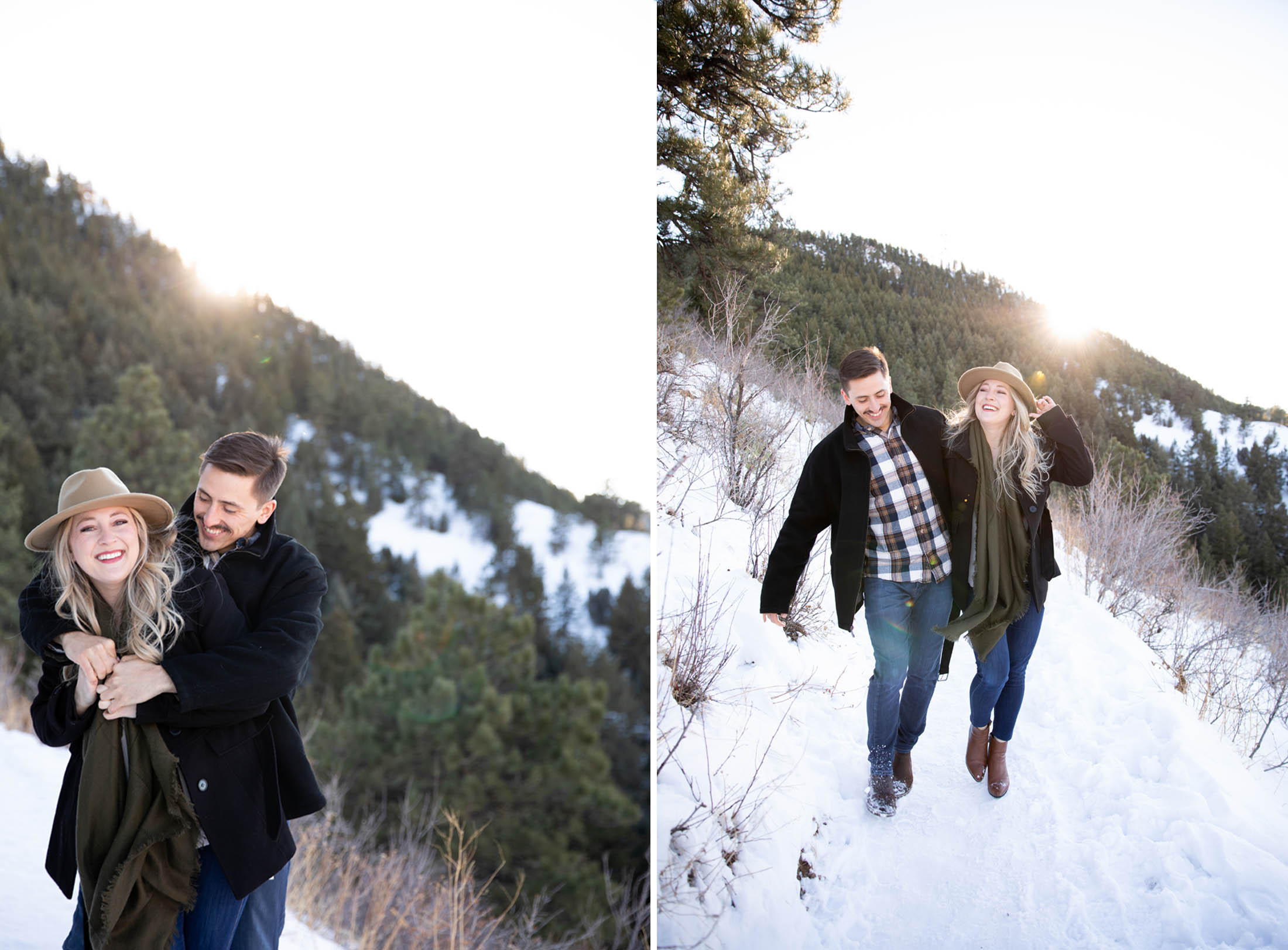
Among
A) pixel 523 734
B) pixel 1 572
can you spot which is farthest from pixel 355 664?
pixel 1 572

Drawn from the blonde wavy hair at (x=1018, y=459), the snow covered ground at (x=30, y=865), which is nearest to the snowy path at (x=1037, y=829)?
the blonde wavy hair at (x=1018, y=459)

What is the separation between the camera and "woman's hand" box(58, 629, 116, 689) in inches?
42.9

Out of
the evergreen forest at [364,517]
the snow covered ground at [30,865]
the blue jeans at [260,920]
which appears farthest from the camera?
the evergreen forest at [364,517]

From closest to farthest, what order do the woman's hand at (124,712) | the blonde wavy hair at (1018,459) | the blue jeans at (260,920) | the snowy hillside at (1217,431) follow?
the woman's hand at (124,712), the blue jeans at (260,920), the blonde wavy hair at (1018,459), the snowy hillside at (1217,431)

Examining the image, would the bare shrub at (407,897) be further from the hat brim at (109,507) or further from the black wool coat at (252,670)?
the hat brim at (109,507)

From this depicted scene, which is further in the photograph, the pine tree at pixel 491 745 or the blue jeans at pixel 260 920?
the pine tree at pixel 491 745

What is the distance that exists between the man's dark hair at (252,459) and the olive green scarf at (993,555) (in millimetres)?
1536

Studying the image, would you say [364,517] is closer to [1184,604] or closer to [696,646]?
[696,646]

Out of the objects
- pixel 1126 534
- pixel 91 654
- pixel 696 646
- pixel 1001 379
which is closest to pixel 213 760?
pixel 91 654

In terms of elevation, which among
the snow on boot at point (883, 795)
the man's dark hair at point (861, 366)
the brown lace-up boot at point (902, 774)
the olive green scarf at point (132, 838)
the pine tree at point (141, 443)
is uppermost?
the man's dark hair at point (861, 366)

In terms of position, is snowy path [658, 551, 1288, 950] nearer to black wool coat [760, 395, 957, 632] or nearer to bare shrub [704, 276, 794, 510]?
black wool coat [760, 395, 957, 632]

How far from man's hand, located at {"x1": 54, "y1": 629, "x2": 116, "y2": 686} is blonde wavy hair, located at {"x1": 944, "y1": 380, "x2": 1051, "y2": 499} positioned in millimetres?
1744

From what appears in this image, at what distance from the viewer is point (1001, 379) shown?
1986 millimetres

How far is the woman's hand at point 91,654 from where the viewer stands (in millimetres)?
1090
